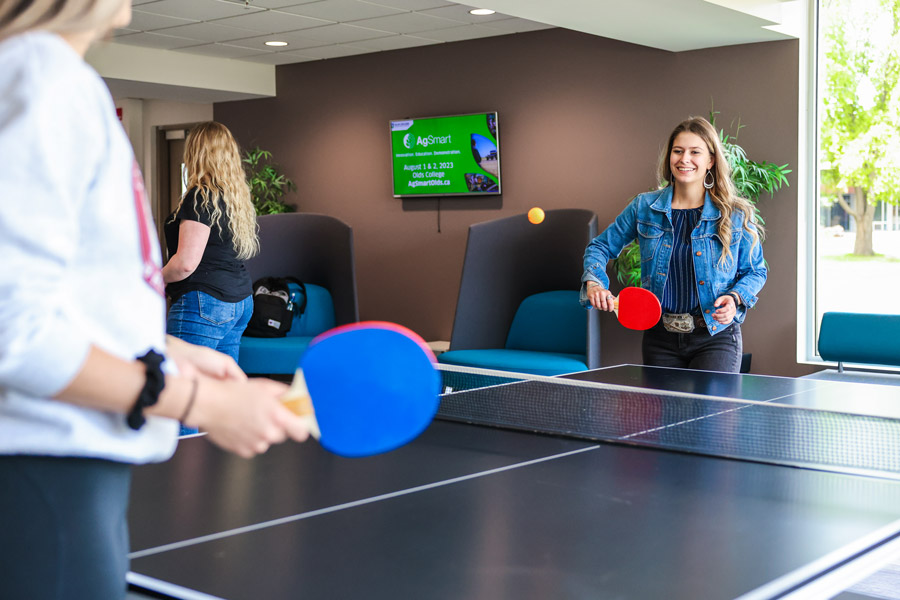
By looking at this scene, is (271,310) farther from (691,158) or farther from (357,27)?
(691,158)

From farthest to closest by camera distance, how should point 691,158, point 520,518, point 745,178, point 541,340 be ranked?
point 745,178 → point 541,340 → point 691,158 → point 520,518

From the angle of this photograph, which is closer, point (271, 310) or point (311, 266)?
point (271, 310)

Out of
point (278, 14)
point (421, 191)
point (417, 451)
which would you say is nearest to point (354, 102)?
point (421, 191)

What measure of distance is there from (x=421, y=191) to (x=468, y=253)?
2.24 meters

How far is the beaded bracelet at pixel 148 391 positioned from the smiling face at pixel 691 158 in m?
3.24

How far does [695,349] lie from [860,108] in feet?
11.3

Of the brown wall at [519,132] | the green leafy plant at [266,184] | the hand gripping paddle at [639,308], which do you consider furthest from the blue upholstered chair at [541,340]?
the green leafy plant at [266,184]

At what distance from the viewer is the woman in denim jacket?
12.3 ft

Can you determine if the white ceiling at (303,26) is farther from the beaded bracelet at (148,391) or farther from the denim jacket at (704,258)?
the beaded bracelet at (148,391)

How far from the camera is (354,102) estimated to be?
29.6ft

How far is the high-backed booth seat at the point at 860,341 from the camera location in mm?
5234

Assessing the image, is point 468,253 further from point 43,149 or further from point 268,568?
point 43,149

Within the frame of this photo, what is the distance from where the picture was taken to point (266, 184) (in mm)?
9375

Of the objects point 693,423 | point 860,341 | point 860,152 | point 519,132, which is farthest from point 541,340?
point 693,423
